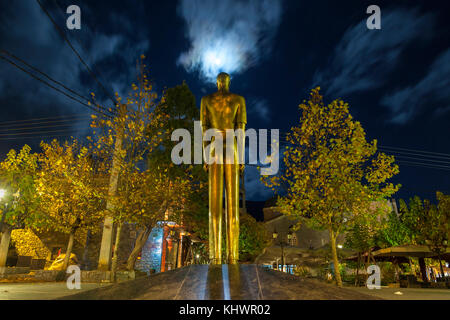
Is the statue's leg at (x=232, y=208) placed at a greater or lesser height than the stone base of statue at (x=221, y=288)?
greater

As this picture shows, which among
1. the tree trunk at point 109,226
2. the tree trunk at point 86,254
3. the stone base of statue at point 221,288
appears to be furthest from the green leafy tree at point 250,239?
the stone base of statue at point 221,288

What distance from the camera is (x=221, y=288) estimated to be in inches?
152

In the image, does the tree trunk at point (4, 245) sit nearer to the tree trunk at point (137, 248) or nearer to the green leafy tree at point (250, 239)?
the tree trunk at point (137, 248)

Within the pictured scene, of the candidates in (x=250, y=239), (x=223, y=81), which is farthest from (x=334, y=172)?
(x=250, y=239)

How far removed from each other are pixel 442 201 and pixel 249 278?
22.9m

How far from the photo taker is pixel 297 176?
1438 centimetres

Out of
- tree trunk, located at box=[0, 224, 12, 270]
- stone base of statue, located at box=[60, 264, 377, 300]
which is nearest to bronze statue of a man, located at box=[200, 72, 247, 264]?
stone base of statue, located at box=[60, 264, 377, 300]

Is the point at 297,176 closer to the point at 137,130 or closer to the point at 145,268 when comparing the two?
the point at 137,130

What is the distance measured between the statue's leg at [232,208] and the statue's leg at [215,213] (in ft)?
0.54

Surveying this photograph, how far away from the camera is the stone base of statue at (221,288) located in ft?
12.0

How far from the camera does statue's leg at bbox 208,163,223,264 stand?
5.63m

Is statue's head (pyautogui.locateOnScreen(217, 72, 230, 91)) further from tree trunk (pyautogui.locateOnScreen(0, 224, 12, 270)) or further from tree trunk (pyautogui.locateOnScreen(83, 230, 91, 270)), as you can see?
tree trunk (pyautogui.locateOnScreen(83, 230, 91, 270))

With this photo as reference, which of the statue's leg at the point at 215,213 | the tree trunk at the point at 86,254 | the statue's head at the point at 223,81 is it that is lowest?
the tree trunk at the point at 86,254
